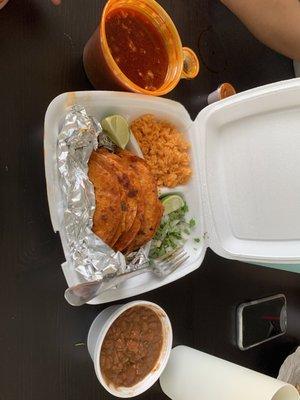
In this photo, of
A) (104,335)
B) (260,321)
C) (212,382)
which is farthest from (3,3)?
(260,321)

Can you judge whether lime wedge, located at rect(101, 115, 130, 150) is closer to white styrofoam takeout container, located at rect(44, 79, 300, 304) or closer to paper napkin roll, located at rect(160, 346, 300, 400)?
white styrofoam takeout container, located at rect(44, 79, 300, 304)

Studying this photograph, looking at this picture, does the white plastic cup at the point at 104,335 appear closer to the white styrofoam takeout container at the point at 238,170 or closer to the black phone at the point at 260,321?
the white styrofoam takeout container at the point at 238,170

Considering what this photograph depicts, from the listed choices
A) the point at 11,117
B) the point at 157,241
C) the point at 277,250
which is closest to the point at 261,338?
the point at 277,250

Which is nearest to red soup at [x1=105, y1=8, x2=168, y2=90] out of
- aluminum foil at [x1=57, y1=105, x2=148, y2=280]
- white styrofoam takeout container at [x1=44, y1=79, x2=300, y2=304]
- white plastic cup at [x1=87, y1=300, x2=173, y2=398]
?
white styrofoam takeout container at [x1=44, y1=79, x2=300, y2=304]

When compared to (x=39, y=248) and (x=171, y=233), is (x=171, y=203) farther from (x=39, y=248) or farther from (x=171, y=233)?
(x=39, y=248)

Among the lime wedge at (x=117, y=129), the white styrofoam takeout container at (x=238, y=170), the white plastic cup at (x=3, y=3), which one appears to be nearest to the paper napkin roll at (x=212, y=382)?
the white styrofoam takeout container at (x=238, y=170)

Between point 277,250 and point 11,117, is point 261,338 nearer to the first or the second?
point 277,250

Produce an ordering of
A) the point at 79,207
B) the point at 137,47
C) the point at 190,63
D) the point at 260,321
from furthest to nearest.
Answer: the point at 260,321 < the point at 190,63 < the point at 137,47 < the point at 79,207
